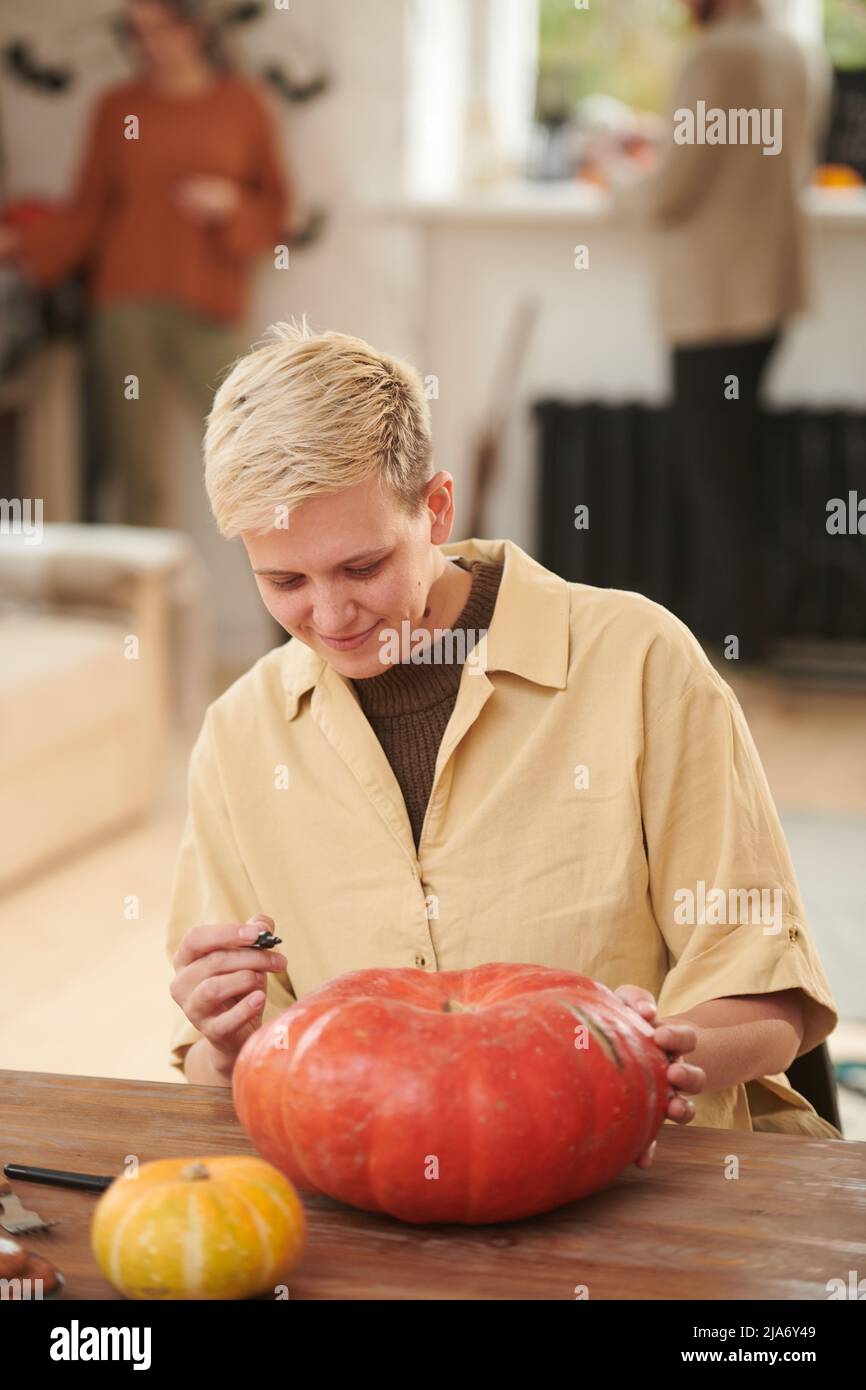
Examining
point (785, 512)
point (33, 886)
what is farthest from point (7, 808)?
point (785, 512)

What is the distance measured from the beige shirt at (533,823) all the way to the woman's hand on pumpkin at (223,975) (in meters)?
0.16

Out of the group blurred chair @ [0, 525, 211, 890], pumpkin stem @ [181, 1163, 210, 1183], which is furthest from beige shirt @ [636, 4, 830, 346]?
pumpkin stem @ [181, 1163, 210, 1183]

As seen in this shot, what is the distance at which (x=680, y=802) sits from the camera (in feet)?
4.10

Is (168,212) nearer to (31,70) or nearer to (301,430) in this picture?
(31,70)

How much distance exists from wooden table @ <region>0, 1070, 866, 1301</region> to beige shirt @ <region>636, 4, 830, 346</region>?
3580 mm

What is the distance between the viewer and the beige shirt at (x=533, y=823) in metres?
1.25

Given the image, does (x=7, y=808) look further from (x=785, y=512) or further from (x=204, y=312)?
(x=785, y=512)

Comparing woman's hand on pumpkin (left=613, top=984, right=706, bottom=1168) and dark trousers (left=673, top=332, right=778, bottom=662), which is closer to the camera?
woman's hand on pumpkin (left=613, top=984, right=706, bottom=1168)

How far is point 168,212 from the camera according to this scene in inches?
197

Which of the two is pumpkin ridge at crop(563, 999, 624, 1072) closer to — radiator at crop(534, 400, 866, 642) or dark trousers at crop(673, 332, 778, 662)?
dark trousers at crop(673, 332, 778, 662)

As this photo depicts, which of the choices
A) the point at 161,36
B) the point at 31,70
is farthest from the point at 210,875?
the point at 31,70

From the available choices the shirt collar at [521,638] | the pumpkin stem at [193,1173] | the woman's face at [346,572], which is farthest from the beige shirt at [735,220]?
the pumpkin stem at [193,1173]

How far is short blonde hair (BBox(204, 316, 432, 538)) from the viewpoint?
1167 mm

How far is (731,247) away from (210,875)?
11.2 feet
